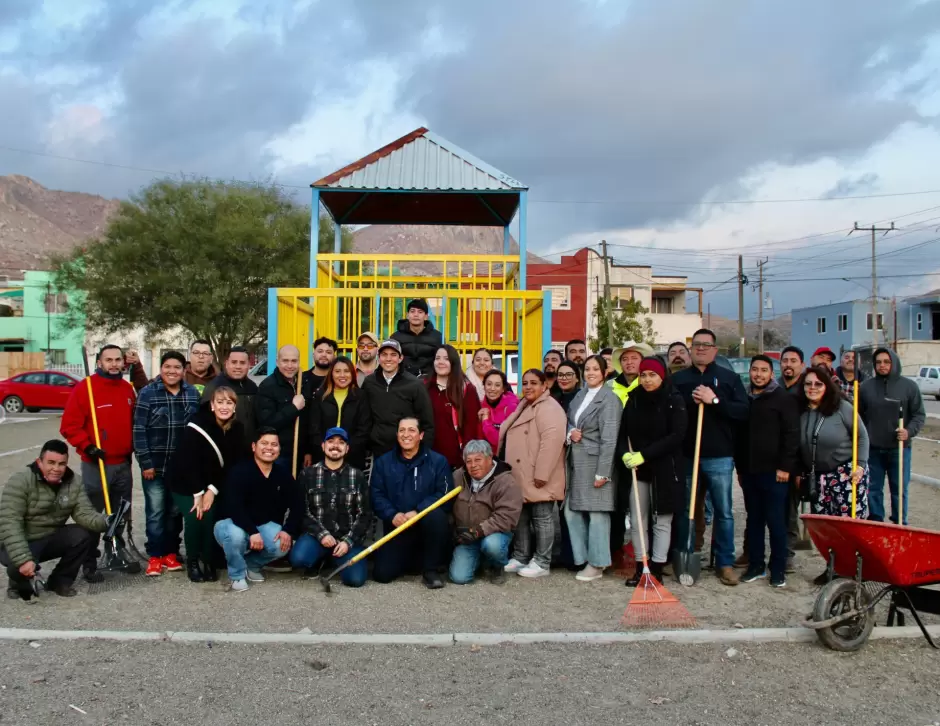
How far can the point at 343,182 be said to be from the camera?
36.4ft

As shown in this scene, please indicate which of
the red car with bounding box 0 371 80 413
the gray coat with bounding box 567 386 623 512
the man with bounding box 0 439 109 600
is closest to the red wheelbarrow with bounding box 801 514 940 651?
the gray coat with bounding box 567 386 623 512

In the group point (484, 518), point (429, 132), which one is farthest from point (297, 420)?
point (429, 132)

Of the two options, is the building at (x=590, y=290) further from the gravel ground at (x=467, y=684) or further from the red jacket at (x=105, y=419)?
the gravel ground at (x=467, y=684)

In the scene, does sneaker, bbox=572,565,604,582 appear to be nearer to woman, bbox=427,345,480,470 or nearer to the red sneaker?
woman, bbox=427,345,480,470

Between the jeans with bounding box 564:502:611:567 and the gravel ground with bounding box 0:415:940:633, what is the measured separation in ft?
0.59

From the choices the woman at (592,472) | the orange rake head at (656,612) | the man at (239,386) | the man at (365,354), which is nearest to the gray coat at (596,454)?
the woman at (592,472)

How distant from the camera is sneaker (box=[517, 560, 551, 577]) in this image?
6.62 metres

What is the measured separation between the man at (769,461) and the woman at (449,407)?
2224mm

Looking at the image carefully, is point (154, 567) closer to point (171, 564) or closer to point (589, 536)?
point (171, 564)

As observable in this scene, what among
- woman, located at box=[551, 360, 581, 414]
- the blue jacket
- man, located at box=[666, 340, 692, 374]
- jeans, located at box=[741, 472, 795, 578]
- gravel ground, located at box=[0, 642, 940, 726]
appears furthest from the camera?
man, located at box=[666, 340, 692, 374]

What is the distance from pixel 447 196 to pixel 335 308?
116 inches

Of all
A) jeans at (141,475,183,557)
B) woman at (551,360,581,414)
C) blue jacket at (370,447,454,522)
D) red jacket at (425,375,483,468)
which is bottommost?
jeans at (141,475,183,557)

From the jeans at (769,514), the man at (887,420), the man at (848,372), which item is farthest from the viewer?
the man at (848,372)

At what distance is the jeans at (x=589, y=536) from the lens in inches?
256
